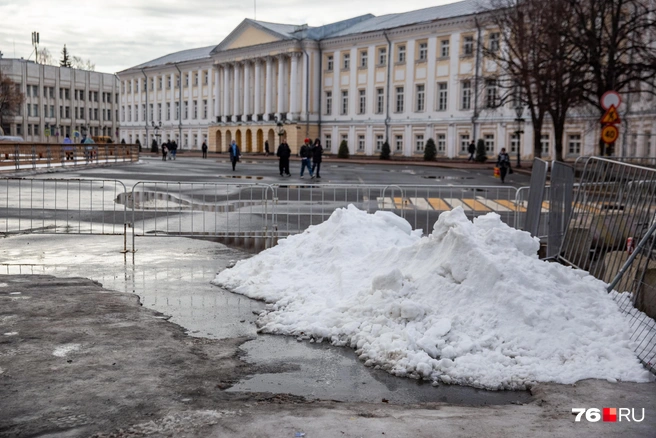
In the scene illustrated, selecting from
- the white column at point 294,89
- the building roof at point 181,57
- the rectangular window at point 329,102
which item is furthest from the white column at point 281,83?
the building roof at point 181,57

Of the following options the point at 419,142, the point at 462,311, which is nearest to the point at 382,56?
the point at 419,142

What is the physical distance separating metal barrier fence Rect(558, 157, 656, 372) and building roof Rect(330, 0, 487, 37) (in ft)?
182

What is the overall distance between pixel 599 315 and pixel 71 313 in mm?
5204

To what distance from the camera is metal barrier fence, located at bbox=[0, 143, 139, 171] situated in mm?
36281

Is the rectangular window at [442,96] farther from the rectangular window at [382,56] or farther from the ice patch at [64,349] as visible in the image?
the ice patch at [64,349]

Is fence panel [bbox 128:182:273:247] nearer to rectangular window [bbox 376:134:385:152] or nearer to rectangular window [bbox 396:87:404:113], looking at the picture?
rectangular window [bbox 396:87:404:113]

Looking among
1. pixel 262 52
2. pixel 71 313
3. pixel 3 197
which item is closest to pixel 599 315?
pixel 71 313

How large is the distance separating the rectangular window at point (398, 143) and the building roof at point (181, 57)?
36.7 m

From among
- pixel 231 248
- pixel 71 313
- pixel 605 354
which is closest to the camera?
pixel 605 354

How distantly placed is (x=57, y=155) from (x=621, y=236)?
38.0 meters

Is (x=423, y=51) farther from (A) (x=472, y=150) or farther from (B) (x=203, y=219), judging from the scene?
(B) (x=203, y=219)

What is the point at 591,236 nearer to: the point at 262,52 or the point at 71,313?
the point at 71,313

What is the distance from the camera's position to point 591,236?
9.65m

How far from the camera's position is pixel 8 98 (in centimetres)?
9750
